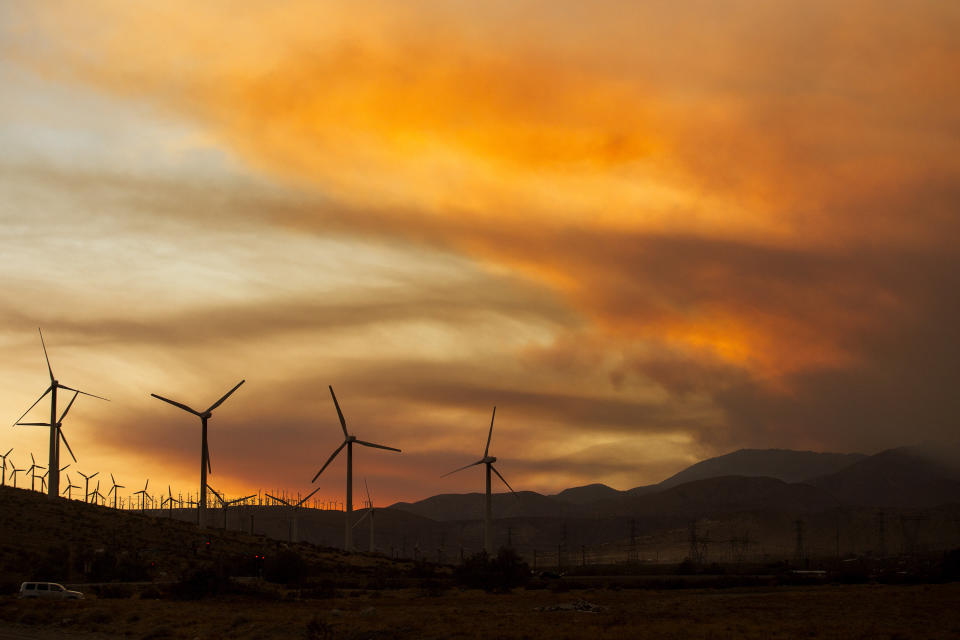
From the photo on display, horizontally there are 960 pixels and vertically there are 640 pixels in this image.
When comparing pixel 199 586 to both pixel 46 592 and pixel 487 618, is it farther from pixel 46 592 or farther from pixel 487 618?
pixel 487 618

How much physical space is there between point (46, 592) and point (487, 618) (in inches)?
1481

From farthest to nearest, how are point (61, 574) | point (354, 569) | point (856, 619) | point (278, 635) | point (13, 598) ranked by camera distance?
point (354, 569), point (61, 574), point (13, 598), point (856, 619), point (278, 635)

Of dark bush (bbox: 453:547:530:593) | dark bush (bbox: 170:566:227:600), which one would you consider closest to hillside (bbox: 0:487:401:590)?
dark bush (bbox: 170:566:227:600)

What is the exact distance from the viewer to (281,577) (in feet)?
386

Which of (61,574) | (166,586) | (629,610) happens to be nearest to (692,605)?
(629,610)

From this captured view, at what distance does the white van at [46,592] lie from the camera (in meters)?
82.6

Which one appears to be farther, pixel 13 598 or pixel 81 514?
pixel 81 514

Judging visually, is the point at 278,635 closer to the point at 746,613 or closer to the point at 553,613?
the point at 553,613

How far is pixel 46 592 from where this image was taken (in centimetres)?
8300

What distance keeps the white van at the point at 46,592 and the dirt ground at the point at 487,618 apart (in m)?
1.73

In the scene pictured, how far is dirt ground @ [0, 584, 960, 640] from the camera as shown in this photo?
6103cm

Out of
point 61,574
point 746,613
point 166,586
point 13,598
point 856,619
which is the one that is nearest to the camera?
point 856,619

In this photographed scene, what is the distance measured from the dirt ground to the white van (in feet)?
5.66

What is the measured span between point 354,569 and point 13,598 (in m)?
71.2
